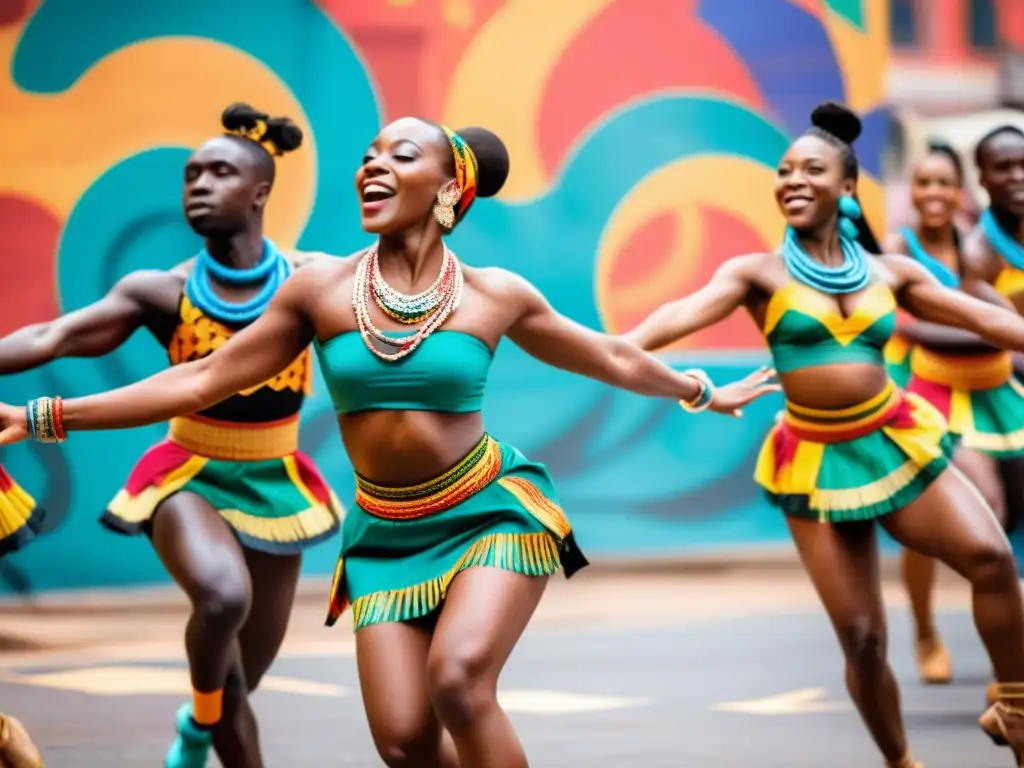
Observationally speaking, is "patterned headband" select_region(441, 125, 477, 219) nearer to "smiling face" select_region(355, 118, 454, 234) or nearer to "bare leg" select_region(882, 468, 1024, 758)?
"smiling face" select_region(355, 118, 454, 234)

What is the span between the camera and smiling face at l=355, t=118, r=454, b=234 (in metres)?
3.55

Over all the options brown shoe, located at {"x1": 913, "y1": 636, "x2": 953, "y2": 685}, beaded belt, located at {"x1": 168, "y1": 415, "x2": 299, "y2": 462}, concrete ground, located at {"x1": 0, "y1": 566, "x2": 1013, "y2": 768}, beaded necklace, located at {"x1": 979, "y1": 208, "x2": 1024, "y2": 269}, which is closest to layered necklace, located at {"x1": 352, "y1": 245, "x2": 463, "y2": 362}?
beaded belt, located at {"x1": 168, "y1": 415, "x2": 299, "y2": 462}

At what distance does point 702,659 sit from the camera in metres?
7.03

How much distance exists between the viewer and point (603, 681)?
6562mm

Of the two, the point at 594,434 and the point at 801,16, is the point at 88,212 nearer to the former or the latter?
the point at 594,434

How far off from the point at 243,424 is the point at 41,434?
1.02 m

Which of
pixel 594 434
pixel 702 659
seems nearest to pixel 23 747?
pixel 702 659

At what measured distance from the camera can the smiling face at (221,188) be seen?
470cm

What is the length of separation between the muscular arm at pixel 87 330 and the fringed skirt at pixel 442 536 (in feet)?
3.89

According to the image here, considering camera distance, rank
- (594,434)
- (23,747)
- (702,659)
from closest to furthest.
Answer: (23,747)
(702,659)
(594,434)

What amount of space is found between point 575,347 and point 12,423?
1.19 metres

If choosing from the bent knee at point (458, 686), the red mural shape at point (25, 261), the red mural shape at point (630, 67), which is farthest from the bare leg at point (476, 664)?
the red mural shape at point (630, 67)

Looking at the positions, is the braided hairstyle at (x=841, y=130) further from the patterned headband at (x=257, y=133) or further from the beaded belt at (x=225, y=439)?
the beaded belt at (x=225, y=439)

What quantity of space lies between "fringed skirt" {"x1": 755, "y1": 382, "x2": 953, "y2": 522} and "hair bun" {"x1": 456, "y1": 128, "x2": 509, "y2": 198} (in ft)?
3.98
